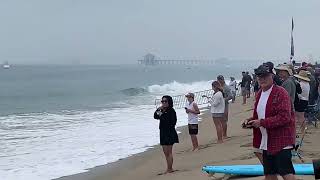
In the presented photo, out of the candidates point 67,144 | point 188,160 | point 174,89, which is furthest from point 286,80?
point 174,89

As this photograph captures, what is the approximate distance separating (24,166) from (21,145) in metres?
3.46

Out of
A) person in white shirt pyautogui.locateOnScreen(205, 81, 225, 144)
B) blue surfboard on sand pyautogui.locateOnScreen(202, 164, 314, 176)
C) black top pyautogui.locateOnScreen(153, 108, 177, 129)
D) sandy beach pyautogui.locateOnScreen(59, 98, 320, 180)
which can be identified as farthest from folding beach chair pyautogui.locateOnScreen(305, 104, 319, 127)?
blue surfboard on sand pyautogui.locateOnScreen(202, 164, 314, 176)

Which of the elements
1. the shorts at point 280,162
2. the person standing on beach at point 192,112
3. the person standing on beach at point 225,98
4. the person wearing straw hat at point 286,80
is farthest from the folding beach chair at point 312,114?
the shorts at point 280,162

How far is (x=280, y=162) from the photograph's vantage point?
5.54 meters

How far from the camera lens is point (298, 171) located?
23.7 ft

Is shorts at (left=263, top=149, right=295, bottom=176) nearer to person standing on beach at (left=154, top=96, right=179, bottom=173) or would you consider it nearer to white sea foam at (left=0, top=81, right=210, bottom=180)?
person standing on beach at (left=154, top=96, right=179, bottom=173)

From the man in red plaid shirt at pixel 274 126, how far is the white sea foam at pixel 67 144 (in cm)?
725

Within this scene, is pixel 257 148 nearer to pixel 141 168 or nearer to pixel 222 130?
pixel 141 168

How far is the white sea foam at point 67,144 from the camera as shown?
12727 millimetres

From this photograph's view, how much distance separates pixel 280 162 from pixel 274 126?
1.36 ft

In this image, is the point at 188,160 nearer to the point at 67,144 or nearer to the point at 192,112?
the point at 192,112

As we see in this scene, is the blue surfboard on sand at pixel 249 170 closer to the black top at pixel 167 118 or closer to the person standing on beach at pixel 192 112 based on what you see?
the black top at pixel 167 118

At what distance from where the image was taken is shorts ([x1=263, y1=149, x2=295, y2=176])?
18.1ft

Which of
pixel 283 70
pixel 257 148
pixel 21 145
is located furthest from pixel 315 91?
pixel 21 145
